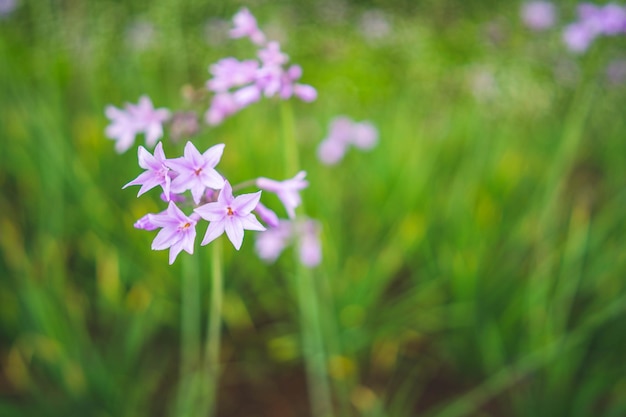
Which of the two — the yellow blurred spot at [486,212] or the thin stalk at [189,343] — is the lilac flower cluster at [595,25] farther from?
the thin stalk at [189,343]

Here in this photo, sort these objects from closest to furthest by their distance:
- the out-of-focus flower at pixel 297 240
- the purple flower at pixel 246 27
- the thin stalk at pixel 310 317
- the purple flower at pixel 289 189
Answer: the purple flower at pixel 289 189, the purple flower at pixel 246 27, the thin stalk at pixel 310 317, the out-of-focus flower at pixel 297 240

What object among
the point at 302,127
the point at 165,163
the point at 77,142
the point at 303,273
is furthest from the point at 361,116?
the point at 165,163

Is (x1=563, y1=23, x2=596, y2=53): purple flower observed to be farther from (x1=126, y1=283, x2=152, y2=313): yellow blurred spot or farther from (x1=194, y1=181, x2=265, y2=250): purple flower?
(x1=126, y1=283, x2=152, y2=313): yellow blurred spot

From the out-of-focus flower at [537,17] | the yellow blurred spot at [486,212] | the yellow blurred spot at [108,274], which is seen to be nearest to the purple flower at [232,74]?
the yellow blurred spot at [108,274]

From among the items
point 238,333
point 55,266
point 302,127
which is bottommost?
point 238,333

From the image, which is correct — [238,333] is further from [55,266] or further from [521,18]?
[521,18]

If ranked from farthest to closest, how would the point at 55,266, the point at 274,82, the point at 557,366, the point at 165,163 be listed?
the point at 55,266 → the point at 557,366 → the point at 274,82 → the point at 165,163

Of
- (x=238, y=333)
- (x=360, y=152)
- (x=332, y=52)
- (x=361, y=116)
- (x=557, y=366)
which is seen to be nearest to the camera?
(x=557, y=366)
